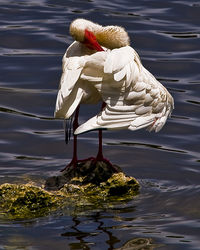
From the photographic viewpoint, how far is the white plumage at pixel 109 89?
9344 mm

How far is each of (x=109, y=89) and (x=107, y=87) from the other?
0.04 meters

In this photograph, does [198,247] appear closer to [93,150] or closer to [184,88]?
[93,150]

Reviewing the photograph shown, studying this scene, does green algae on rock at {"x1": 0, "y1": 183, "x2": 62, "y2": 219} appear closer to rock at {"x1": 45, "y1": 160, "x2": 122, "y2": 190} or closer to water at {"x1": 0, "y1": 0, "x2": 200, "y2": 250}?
water at {"x1": 0, "y1": 0, "x2": 200, "y2": 250}

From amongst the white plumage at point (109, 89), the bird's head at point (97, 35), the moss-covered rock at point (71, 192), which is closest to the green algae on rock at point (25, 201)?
the moss-covered rock at point (71, 192)

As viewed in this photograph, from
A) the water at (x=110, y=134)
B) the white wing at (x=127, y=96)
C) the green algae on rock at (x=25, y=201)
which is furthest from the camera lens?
the green algae on rock at (x=25, y=201)

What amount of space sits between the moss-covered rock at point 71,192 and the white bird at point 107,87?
29 cm

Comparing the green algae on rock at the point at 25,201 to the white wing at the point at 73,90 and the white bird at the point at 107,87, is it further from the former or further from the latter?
the white wing at the point at 73,90

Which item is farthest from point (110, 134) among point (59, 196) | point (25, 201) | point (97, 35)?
point (25, 201)

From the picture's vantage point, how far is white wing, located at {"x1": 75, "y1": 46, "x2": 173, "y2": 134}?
30.6ft

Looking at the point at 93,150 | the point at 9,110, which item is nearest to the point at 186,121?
the point at 93,150

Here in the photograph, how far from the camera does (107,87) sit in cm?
940

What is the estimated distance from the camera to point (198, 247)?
29.3 feet

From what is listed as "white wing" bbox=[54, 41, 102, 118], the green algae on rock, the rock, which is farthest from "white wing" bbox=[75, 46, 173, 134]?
the green algae on rock

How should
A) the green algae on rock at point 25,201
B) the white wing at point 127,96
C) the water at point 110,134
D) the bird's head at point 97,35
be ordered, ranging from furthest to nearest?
the bird's head at point 97,35
the green algae on rock at point 25,201
the white wing at point 127,96
the water at point 110,134
